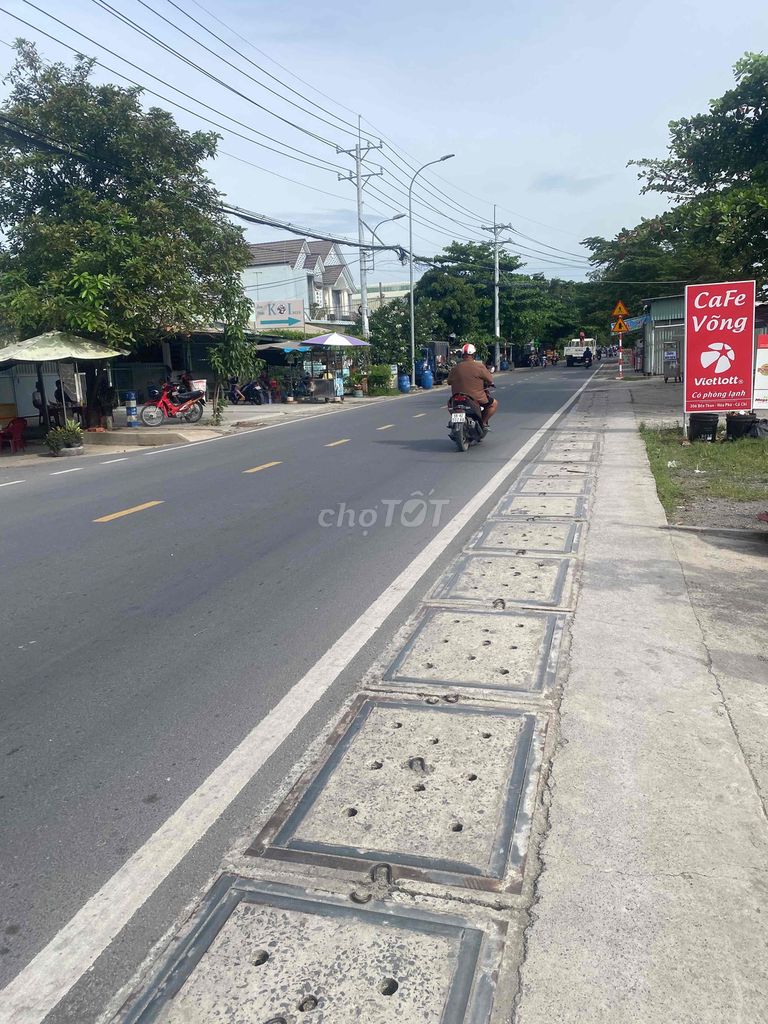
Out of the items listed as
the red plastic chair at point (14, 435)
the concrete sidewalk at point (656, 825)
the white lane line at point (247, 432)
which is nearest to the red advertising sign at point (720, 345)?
the concrete sidewalk at point (656, 825)

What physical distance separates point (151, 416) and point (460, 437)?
472 inches

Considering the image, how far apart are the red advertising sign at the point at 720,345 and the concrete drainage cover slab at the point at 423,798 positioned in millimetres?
9960

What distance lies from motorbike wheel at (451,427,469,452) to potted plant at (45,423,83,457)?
351 inches

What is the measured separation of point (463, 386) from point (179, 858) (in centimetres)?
1097

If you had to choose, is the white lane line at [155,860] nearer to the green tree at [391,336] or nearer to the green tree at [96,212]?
the green tree at [96,212]

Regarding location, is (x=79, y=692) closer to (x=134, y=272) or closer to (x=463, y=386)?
(x=463, y=386)

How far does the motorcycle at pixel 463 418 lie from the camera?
13.2 m

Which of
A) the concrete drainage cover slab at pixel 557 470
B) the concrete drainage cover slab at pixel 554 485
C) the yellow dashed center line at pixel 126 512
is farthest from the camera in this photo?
the concrete drainage cover slab at pixel 557 470

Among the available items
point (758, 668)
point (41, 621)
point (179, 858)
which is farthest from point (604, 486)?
point (179, 858)

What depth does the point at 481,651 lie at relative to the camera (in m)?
4.63

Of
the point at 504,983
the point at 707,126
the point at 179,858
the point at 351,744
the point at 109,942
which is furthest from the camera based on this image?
the point at 707,126

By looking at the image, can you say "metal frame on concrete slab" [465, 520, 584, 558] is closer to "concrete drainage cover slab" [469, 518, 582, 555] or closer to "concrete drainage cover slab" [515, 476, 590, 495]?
"concrete drainage cover slab" [469, 518, 582, 555]

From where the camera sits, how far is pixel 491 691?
4.11 m

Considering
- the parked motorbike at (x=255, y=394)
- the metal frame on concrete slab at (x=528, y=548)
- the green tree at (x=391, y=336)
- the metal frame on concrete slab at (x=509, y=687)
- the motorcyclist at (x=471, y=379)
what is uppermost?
the green tree at (x=391, y=336)
